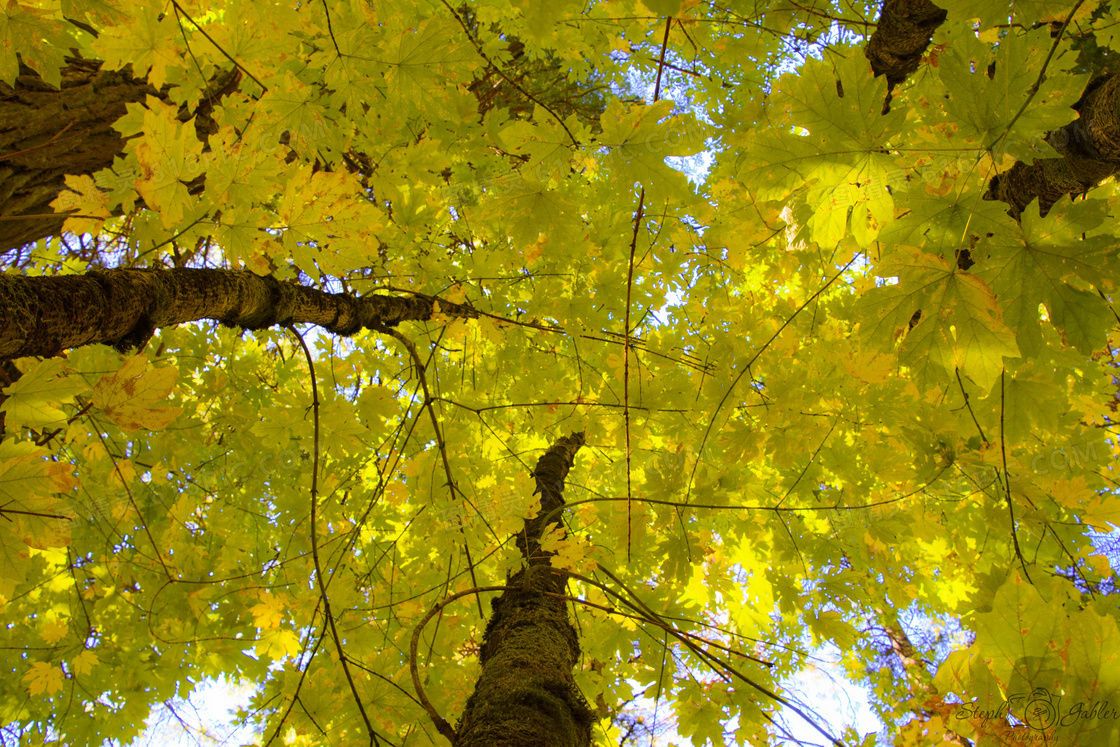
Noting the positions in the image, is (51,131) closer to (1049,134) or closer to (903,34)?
(903,34)

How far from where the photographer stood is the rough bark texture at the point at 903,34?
1652mm

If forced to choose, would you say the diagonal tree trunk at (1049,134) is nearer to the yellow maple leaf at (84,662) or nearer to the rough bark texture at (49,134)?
the rough bark texture at (49,134)

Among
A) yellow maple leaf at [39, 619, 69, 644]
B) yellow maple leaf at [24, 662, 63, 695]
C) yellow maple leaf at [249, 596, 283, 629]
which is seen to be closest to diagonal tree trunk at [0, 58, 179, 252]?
yellow maple leaf at [39, 619, 69, 644]

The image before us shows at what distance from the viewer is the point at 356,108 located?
1.74 m

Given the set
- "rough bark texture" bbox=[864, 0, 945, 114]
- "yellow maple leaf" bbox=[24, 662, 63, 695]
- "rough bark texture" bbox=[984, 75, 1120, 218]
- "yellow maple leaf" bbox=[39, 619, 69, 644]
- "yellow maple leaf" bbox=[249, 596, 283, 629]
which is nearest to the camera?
"rough bark texture" bbox=[984, 75, 1120, 218]

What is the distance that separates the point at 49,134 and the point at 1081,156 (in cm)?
451

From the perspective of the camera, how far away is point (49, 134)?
110 inches

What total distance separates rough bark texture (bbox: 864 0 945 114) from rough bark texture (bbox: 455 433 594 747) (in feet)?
7.05

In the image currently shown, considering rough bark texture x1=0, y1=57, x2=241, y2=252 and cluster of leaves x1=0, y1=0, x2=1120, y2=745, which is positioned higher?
rough bark texture x1=0, y1=57, x2=241, y2=252

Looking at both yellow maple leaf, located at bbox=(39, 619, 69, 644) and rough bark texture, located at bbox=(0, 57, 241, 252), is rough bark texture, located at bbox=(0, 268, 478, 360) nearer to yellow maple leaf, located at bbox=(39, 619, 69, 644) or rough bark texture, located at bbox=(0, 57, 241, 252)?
rough bark texture, located at bbox=(0, 57, 241, 252)

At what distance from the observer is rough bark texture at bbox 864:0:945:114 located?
1652 mm

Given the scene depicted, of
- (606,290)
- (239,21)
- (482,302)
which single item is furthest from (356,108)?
(606,290)

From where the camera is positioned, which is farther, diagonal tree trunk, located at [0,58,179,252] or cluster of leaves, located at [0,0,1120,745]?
diagonal tree trunk, located at [0,58,179,252]

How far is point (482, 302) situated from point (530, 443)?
5.94 ft
